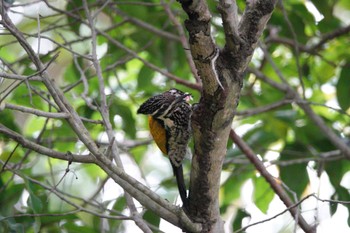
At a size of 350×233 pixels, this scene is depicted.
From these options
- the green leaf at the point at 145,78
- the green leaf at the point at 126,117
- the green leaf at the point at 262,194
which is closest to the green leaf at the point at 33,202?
the green leaf at the point at 126,117

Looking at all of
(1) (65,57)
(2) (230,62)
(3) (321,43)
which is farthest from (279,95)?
(2) (230,62)

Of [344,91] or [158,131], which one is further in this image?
[344,91]

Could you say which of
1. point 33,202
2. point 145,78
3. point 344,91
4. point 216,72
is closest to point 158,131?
point 33,202

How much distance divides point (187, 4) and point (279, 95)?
2.40 m

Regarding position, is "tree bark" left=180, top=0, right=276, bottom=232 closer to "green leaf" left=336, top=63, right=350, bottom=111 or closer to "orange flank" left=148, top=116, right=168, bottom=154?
"orange flank" left=148, top=116, right=168, bottom=154

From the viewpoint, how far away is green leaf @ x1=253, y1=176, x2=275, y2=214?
142 inches

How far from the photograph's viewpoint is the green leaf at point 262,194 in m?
3.60

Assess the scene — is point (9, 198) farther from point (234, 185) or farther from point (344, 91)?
point (344, 91)

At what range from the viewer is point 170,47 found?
4.09m

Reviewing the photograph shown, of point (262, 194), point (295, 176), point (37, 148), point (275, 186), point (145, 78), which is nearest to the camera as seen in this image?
point (37, 148)

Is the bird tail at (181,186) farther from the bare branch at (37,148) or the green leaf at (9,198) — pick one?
the green leaf at (9,198)

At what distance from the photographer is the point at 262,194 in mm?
3697

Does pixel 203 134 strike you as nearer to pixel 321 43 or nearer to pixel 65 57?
pixel 321 43

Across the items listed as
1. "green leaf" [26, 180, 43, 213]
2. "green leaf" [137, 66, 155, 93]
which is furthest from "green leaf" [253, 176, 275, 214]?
"green leaf" [26, 180, 43, 213]
